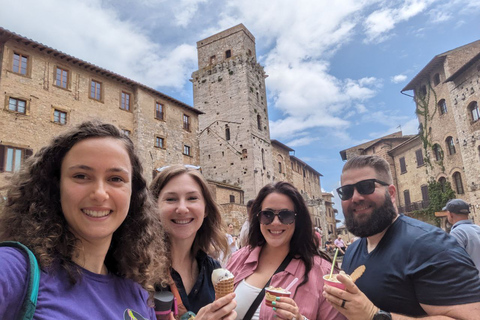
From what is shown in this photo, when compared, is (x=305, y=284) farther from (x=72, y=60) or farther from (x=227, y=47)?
(x=227, y=47)

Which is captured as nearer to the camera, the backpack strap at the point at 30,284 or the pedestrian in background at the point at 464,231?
the backpack strap at the point at 30,284

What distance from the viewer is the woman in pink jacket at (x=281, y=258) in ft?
8.74

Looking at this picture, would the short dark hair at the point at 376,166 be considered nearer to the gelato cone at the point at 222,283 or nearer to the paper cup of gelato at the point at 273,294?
the paper cup of gelato at the point at 273,294

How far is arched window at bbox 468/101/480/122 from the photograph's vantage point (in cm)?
2090

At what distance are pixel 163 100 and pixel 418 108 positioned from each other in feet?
76.0

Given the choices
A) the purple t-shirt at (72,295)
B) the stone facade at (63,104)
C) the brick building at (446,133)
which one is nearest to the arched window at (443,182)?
the brick building at (446,133)

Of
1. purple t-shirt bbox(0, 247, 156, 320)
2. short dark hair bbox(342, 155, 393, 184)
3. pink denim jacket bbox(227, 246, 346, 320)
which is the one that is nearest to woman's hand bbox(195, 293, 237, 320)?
purple t-shirt bbox(0, 247, 156, 320)

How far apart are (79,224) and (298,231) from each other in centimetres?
224

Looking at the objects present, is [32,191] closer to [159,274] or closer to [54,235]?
[54,235]

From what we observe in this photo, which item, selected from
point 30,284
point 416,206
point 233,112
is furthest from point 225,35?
point 30,284

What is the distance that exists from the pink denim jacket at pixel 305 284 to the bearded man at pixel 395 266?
1.06ft

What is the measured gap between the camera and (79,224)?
1549mm

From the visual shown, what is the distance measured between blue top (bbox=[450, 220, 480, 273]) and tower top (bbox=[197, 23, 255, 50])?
35298mm

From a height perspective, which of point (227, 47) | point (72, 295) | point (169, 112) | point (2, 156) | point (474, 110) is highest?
point (227, 47)
